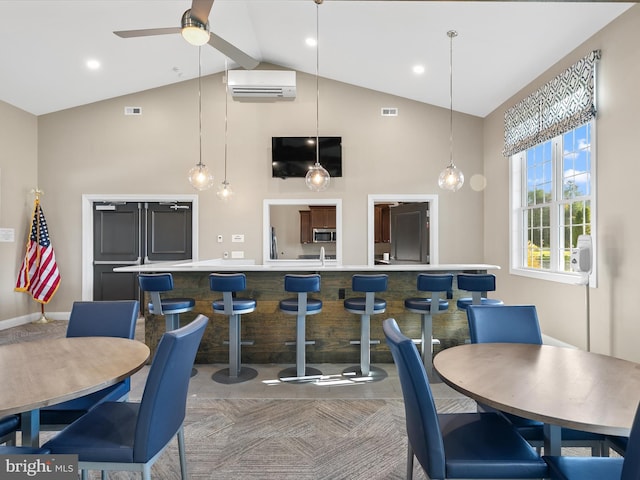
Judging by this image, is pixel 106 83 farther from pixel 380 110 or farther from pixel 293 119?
pixel 380 110

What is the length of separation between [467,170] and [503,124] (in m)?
0.92

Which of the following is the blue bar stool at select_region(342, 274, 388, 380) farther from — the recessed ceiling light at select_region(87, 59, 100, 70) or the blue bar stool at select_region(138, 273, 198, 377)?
the recessed ceiling light at select_region(87, 59, 100, 70)

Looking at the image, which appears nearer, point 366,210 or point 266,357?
point 266,357

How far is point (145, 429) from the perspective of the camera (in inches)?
56.8

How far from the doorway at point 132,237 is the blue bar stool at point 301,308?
3368mm

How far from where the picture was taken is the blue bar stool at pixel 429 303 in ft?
11.2

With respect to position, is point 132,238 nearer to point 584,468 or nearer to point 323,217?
point 323,217

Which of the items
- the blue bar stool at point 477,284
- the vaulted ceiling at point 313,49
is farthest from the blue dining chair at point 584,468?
the vaulted ceiling at point 313,49

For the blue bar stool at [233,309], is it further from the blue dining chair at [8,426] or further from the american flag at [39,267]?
the american flag at [39,267]

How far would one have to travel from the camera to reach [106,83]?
5688mm

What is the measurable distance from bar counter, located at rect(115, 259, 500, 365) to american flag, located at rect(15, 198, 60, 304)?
3.06 meters

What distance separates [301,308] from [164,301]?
1353 mm

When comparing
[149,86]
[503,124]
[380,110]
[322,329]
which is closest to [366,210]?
[380,110]

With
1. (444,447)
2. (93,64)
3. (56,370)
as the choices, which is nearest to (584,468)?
(444,447)
